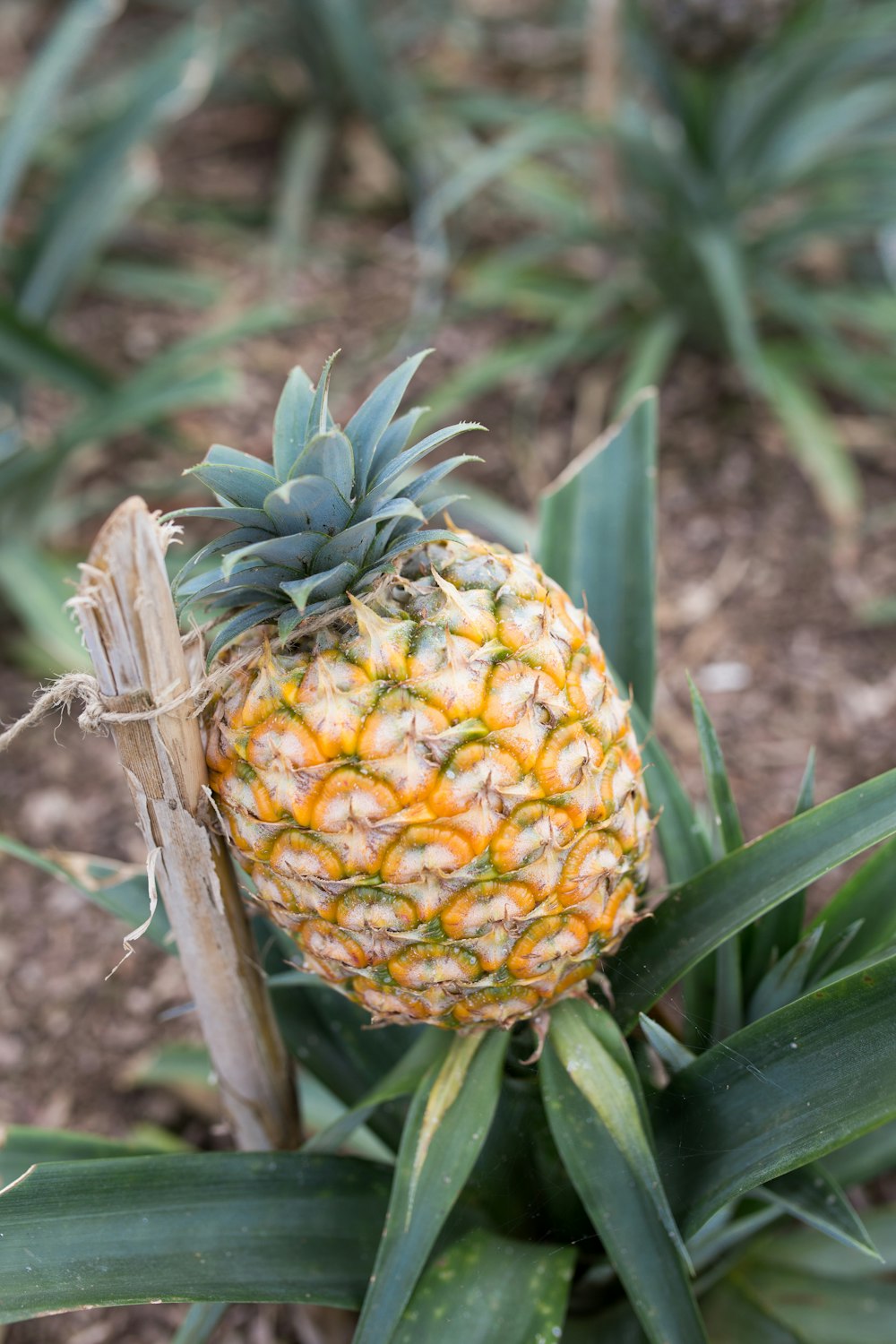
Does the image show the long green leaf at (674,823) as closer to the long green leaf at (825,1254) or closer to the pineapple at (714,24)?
the long green leaf at (825,1254)

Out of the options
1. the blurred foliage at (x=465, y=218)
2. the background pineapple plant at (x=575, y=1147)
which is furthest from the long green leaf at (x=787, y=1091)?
the blurred foliage at (x=465, y=218)

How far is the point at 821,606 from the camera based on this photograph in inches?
91.5

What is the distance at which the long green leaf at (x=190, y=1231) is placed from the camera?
832 mm

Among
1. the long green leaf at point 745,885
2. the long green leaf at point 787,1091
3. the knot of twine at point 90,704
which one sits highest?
the knot of twine at point 90,704

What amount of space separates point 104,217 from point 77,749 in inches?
47.6

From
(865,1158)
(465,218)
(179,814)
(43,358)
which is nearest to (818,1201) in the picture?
(865,1158)

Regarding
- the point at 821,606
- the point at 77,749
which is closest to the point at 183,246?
the point at 77,749

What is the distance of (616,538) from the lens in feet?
3.99

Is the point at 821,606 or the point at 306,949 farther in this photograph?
the point at 821,606

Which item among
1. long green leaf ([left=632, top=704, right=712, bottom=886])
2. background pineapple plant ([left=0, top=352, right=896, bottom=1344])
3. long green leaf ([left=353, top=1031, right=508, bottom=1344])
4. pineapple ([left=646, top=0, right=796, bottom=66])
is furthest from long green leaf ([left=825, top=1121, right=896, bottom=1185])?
pineapple ([left=646, top=0, right=796, bottom=66])

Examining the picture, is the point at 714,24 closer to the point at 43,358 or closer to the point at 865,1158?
the point at 43,358

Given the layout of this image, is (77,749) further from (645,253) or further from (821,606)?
(645,253)

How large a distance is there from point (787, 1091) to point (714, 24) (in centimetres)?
222

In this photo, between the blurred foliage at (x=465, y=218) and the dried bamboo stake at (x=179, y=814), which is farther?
the blurred foliage at (x=465, y=218)
